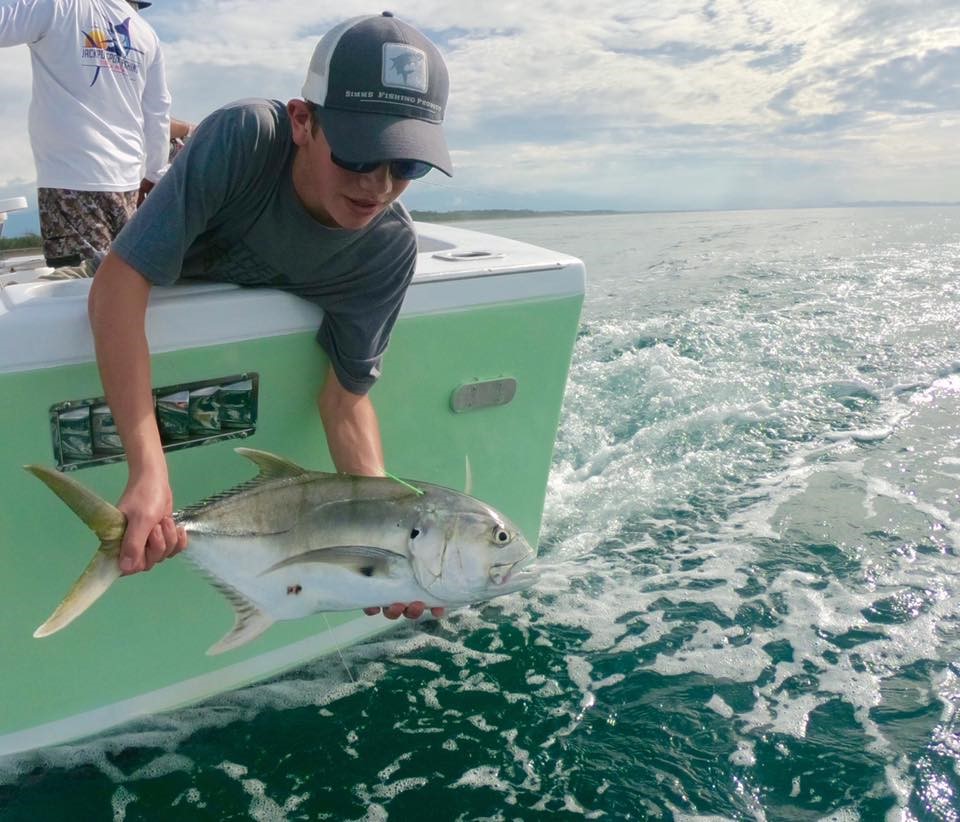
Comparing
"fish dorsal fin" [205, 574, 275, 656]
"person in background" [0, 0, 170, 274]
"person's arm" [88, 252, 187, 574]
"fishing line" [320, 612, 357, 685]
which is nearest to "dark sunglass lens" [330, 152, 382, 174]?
"person's arm" [88, 252, 187, 574]

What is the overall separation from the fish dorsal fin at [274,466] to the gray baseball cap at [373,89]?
629 millimetres

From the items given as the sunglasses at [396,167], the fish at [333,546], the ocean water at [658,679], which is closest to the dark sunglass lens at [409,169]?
the sunglasses at [396,167]

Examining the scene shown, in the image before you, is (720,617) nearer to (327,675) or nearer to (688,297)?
(327,675)

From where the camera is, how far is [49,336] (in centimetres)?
170

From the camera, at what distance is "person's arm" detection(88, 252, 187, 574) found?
1.62 meters

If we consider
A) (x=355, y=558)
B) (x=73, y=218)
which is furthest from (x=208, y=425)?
(x=73, y=218)

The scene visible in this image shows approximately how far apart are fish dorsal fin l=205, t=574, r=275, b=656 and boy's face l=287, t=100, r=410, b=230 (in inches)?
31.4

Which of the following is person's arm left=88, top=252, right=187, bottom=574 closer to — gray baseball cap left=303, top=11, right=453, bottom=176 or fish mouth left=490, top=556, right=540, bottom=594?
gray baseball cap left=303, top=11, right=453, bottom=176

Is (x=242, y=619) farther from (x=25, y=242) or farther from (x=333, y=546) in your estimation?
(x=25, y=242)

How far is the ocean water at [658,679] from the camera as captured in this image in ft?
6.64

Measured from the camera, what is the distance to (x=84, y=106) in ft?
8.75

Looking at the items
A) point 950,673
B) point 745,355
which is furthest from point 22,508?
point 745,355

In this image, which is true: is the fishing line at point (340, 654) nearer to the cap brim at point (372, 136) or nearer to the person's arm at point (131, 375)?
the person's arm at point (131, 375)

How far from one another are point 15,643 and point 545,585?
67.3 inches
